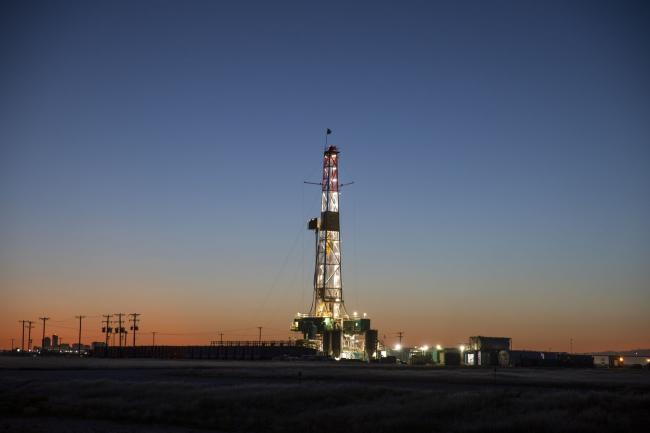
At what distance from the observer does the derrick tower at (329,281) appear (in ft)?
402

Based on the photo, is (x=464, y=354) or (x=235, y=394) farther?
(x=464, y=354)

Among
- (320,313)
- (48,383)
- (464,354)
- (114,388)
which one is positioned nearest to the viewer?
(114,388)

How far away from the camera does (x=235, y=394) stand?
3447cm

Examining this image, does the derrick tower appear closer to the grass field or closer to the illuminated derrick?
the illuminated derrick

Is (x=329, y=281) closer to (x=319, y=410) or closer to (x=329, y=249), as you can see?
(x=329, y=249)

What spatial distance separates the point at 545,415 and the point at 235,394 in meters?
14.8

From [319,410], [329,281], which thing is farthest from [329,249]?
[319,410]

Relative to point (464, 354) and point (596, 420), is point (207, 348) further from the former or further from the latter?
point (596, 420)

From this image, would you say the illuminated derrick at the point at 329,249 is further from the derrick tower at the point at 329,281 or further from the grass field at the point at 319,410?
the grass field at the point at 319,410

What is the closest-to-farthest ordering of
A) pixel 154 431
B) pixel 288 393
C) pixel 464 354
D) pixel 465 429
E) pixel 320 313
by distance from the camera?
pixel 465 429, pixel 154 431, pixel 288 393, pixel 464 354, pixel 320 313

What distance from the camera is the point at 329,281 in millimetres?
124312

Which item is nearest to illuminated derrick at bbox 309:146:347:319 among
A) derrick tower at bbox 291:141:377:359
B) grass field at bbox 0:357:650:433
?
derrick tower at bbox 291:141:377:359

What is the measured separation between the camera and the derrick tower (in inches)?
4820

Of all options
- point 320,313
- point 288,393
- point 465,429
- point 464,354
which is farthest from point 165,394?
point 320,313
